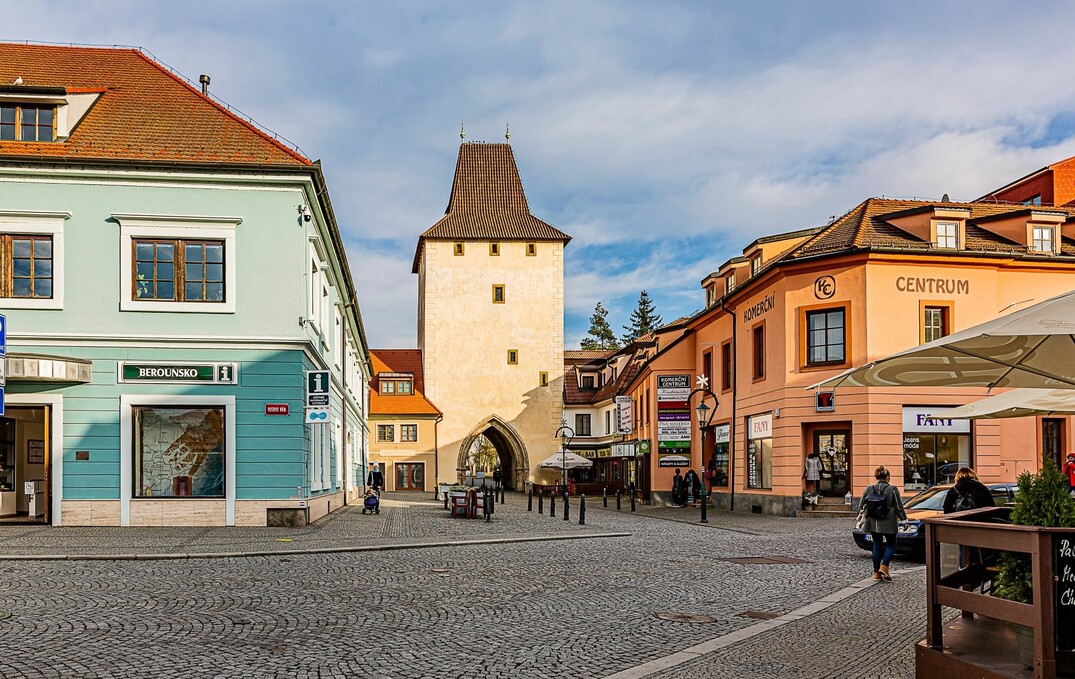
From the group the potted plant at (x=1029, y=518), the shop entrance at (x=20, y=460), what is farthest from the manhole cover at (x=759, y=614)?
the shop entrance at (x=20, y=460)

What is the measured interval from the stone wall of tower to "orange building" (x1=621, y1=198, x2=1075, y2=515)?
33.1 meters

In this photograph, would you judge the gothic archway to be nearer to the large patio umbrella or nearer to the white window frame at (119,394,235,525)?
the white window frame at (119,394,235,525)

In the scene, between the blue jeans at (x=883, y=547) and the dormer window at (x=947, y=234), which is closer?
the blue jeans at (x=883, y=547)

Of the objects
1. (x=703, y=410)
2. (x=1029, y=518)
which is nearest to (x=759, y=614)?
(x=1029, y=518)

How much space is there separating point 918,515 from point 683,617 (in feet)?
→ 36.7

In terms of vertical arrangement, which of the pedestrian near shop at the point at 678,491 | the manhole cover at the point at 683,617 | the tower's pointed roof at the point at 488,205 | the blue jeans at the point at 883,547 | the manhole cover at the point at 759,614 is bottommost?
the pedestrian near shop at the point at 678,491

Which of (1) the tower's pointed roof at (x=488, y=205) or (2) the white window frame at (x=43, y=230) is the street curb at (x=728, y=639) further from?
(1) the tower's pointed roof at (x=488, y=205)

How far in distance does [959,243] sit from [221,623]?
25511mm

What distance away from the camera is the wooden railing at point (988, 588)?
18.5 feet

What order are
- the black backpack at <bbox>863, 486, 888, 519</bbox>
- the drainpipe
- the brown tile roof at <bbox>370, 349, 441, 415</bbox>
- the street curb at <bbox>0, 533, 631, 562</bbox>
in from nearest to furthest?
the black backpack at <bbox>863, 486, 888, 519</bbox>, the street curb at <bbox>0, 533, 631, 562</bbox>, the drainpipe, the brown tile roof at <bbox>370, 349, 441, 415</bbox>

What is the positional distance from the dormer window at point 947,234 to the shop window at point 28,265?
23542 mm

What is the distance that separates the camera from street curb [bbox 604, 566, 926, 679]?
7.75 metres

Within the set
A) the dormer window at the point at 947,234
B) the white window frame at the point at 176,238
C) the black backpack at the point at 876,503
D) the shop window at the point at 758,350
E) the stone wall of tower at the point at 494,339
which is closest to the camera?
the black backpack at the point at 876,503

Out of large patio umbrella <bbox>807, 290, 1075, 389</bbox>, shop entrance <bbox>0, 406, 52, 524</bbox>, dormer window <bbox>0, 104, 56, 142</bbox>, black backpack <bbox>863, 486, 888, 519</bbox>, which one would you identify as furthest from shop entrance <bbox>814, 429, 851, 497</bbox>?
dormer window <bbox>0, 104, 56, 142</bbox>
